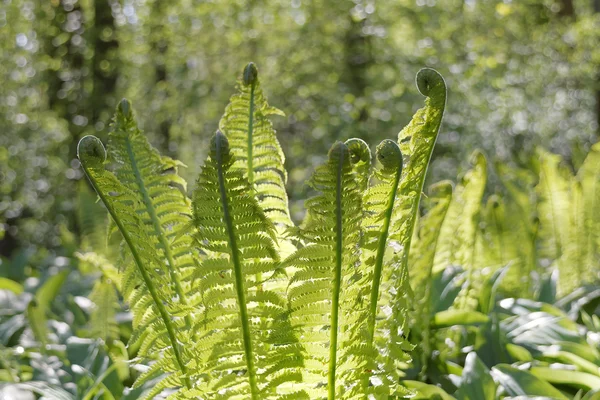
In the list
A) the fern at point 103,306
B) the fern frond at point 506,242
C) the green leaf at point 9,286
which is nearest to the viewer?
the fern at point 103,306

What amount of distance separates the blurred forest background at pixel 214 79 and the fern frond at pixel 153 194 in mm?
3787

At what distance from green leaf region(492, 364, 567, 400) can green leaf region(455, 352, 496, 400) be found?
3 centimetres

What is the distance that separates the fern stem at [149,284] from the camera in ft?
3.48

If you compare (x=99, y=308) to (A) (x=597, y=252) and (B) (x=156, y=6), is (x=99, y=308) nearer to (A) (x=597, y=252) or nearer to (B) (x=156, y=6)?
(A) (x=597, y=252)

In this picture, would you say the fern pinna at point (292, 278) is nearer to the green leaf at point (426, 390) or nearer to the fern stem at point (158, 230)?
the fern stem at point (158, 230)

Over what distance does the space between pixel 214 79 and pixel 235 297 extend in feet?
17.5

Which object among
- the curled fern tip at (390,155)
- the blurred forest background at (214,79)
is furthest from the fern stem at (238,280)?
the blurred forest background at (214,79)

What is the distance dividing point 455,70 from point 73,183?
319 cm

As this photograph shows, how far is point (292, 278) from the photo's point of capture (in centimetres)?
100

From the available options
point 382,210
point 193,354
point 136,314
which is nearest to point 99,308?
point 136,314

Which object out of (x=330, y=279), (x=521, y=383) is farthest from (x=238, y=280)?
(x=521, y=383)

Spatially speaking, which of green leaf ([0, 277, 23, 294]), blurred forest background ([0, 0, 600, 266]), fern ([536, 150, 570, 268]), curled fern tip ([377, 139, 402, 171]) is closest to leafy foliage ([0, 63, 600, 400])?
curled fern tip ([377, 139, 402, 171])

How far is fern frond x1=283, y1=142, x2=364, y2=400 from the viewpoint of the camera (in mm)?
973

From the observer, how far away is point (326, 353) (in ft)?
3.50
